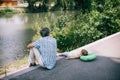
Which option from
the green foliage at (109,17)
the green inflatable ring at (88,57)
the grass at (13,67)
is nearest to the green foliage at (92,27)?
the green foliage at (109,17)

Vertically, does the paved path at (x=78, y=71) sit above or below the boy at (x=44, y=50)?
below

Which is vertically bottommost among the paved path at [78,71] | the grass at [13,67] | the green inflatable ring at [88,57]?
the grass at [13,67]

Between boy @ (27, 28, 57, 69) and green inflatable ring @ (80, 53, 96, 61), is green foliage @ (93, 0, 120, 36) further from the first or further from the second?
boy @ (27, 28, 57, 69)

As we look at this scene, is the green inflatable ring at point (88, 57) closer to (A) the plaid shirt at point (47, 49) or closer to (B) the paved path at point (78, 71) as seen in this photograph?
(B) the paved path at point (78, 71)

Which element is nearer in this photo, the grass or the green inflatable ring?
the green inflatable ring

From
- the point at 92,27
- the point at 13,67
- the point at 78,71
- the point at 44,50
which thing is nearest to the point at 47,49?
the point at 44,50

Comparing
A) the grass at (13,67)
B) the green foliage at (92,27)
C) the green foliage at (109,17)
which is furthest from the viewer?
the green foliage at (109,17)

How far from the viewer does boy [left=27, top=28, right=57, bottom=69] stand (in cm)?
673

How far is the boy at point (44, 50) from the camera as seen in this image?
6730 millimetres

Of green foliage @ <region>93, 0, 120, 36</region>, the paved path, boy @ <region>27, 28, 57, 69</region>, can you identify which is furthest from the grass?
green foliage @ <region>93, 0, 120, 36</region>

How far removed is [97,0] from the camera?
45.7 ft

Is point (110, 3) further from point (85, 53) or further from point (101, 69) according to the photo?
point (101, 69)

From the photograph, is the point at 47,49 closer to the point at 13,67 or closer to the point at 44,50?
the point at 44,50

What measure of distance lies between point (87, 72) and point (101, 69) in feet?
1.57
